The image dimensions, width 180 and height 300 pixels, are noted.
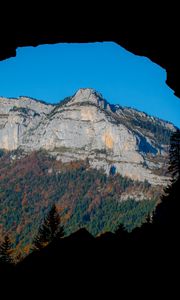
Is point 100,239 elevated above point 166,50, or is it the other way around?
point 166,50

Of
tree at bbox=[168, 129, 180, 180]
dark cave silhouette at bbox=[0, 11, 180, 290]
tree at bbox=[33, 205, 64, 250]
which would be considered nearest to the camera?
dark cave silhouette at bbox=[0, 11, 180, 290]

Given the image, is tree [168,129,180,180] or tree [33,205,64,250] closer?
tree [168,129,180,180]

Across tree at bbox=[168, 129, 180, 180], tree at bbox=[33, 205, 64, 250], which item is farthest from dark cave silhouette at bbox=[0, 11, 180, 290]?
tree at bbox=[33, 205, 64, 250]

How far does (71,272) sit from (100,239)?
7.00ft

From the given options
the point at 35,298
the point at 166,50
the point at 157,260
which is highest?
the point at 166,50

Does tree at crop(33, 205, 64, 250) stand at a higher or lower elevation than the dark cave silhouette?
lower

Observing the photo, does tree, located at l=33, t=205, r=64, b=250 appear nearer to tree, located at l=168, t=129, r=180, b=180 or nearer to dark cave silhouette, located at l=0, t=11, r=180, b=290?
tree, located at l=168, t=129, r=180, b=180

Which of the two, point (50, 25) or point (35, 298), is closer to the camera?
point (35, 298)

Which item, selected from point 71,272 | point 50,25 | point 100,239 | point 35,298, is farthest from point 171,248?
point 50,25

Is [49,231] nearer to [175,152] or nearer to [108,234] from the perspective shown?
[175,152]

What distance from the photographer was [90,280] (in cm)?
1209

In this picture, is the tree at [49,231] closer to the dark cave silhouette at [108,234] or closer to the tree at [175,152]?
the tree at [175,152]

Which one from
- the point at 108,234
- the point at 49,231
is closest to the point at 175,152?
the point at 49,231

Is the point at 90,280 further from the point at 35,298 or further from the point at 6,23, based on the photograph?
the point at 6,23
